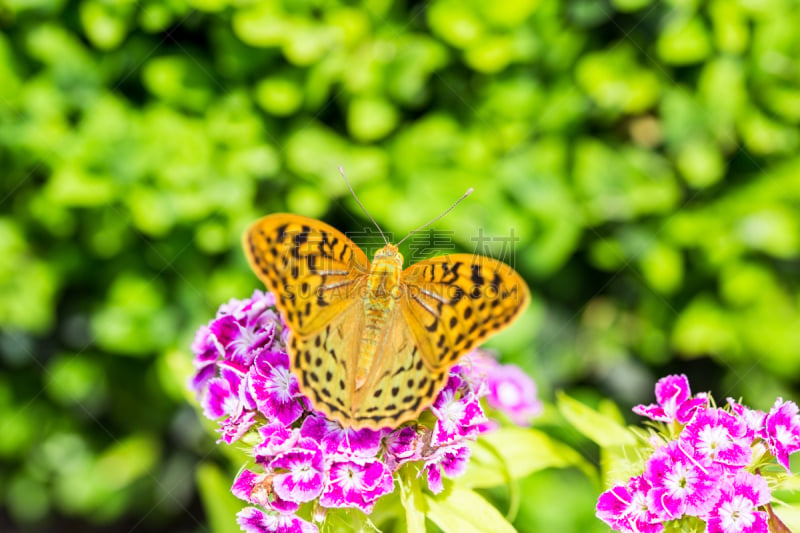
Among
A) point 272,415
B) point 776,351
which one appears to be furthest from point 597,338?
point 272,415

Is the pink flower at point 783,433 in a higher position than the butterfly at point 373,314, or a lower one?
lower

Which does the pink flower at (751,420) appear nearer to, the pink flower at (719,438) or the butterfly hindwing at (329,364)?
the pink flower at (719,438)

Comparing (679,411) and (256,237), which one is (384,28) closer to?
(256,237)

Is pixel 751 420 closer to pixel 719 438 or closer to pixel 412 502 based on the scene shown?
pixel 719 438

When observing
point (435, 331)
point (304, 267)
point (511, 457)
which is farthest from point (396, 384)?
point (511, 457)

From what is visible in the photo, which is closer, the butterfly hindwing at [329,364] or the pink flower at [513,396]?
the butterfly hindwing at [329,364]

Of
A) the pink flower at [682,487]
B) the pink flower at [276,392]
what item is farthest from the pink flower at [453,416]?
the pink flower at [682,487]

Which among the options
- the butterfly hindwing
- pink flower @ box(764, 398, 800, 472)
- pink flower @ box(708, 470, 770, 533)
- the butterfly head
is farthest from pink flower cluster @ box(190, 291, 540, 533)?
pink flower @ box(764, 398, 800, 472)

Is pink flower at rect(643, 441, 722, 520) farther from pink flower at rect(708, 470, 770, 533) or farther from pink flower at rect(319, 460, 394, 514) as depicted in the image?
pink flower at rect(319, 460, 394, 514)
